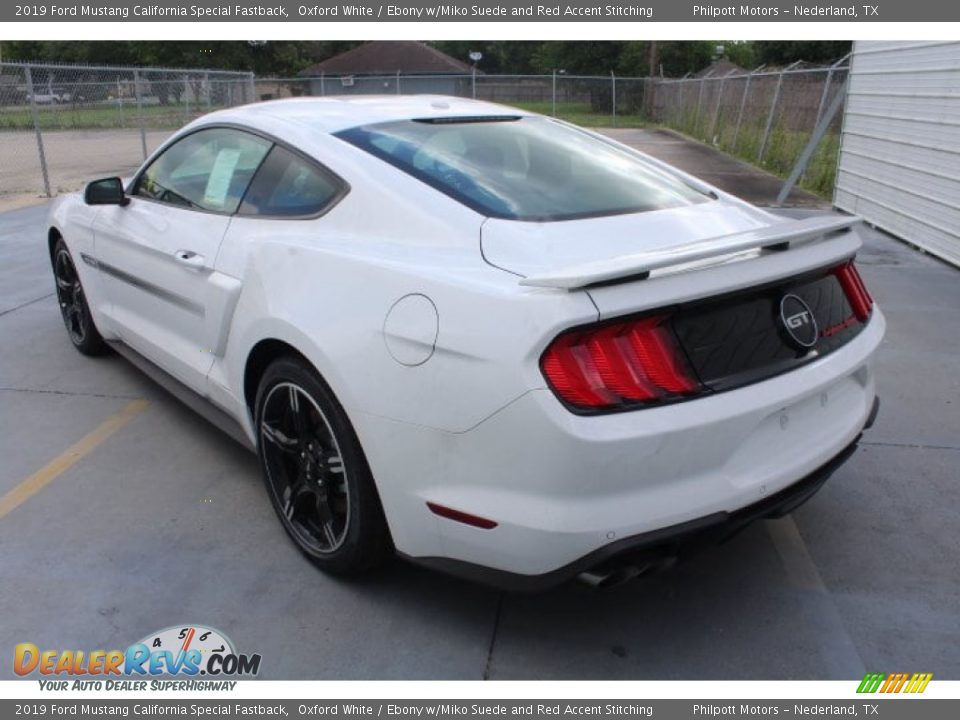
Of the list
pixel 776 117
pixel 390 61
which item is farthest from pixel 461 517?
pixel 390 61

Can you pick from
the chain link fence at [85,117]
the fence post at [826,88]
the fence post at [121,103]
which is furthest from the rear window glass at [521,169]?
the fence post at [121,103]

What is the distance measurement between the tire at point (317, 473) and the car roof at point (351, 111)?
1.03 metres

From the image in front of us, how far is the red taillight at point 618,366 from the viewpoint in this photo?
2053 millimetres

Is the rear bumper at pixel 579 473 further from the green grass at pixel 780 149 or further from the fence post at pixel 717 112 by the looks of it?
the fence post at pixel 717 112

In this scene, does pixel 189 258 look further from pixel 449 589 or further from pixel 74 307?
pixel 74 307

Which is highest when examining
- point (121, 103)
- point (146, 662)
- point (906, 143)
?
point (121, 103)

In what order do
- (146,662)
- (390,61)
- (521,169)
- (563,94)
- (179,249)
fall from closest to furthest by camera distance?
(146,662) → (521,169) → (179,249) → (563,94) → (390,61)

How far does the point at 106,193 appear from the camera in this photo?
13.3ft

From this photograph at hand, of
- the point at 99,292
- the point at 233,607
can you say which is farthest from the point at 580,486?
the point at 99,292

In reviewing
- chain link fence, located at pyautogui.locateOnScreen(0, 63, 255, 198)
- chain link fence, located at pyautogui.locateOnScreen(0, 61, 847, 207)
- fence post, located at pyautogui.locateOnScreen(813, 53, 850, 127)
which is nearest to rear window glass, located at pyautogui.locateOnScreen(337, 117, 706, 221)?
chain link fence, located at pyautogui.locateOnScreen(0, 61, 847, 207)

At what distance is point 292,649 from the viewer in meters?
2.51

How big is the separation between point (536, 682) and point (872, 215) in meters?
8.99

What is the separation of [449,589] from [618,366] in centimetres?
112

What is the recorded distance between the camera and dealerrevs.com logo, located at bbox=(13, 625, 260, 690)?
2.42m
